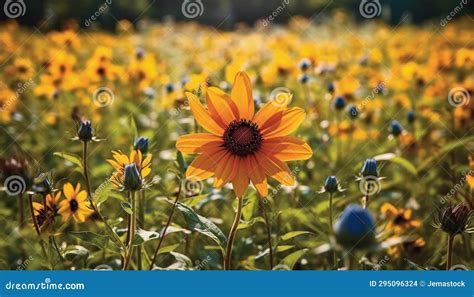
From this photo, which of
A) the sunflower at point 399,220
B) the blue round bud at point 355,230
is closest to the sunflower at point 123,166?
the blue round bud at point 355,230

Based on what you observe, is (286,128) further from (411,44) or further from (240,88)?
(411,44)

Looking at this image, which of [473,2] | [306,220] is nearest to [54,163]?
[306,220]

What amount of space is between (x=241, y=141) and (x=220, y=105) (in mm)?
86

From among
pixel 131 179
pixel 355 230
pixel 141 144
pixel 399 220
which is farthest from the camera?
pixel 399 220

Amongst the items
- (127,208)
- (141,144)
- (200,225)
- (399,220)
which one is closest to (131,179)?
(127,208)

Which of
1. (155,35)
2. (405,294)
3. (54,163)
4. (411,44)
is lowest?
(405,294)

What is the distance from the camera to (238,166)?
119 cm

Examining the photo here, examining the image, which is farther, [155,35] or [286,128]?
[155,35]

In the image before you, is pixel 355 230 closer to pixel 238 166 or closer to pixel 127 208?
pixel 238 166

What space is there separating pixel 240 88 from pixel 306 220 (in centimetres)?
53

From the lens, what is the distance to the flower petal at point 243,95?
46.6 inches

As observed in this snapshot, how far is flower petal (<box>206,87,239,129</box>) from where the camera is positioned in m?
1.19

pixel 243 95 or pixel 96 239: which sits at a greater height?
pixel 243 95

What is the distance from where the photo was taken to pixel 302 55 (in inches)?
110
